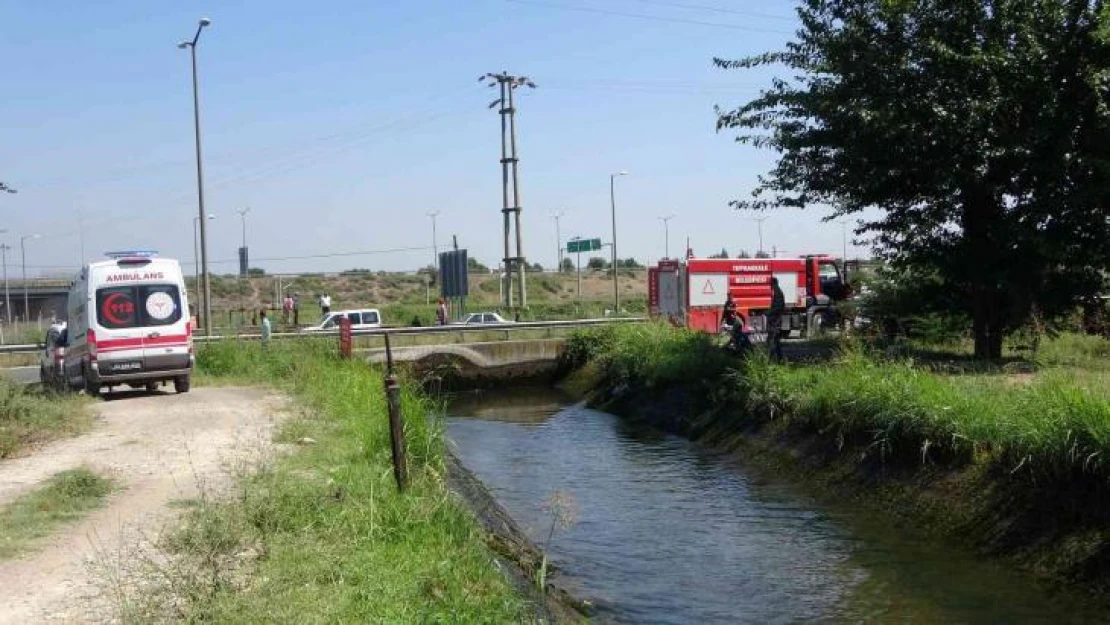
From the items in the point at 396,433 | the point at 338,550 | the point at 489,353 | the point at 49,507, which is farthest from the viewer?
the point at 489,353

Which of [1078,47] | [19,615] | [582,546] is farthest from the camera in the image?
[1078,47]

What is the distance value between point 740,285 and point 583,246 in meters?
25.9

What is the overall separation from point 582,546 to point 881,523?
3.58m

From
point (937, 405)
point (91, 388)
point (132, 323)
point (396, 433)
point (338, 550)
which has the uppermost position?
point (132, 323)

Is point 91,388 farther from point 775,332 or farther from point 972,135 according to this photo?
point 972,135

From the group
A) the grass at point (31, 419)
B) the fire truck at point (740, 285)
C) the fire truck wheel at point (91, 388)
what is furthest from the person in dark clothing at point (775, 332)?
the fire truck at point (740, 285)

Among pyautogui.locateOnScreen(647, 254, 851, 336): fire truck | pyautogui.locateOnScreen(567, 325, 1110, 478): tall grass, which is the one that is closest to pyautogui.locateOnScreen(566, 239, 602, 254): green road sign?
pyautogui.locateOnScreen(647, 254, 851, 336): fire truck

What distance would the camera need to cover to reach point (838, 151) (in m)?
19.2

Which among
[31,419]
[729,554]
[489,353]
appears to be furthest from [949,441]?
[489,353]

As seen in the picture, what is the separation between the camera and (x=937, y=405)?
12.4 meters

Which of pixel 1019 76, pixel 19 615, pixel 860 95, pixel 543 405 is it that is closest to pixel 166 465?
pixel 19 615

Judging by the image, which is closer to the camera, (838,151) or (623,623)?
(623,623)

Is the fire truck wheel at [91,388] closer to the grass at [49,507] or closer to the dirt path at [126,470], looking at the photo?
the dirt path at [126,470]

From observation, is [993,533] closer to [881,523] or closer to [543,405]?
[881,523]
